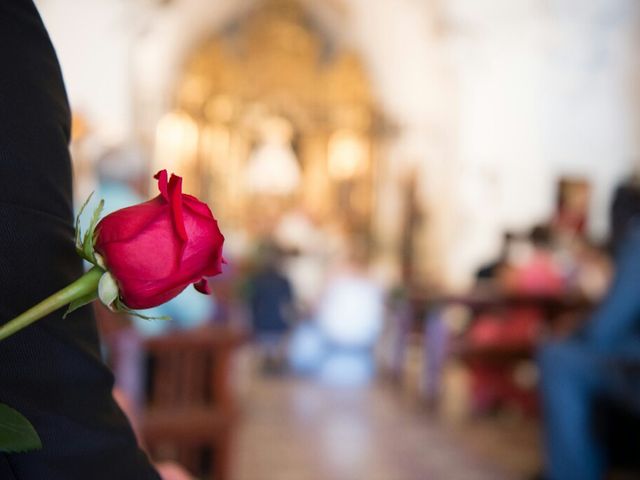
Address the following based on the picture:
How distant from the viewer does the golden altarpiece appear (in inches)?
634

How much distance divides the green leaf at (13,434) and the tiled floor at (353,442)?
4054 mm

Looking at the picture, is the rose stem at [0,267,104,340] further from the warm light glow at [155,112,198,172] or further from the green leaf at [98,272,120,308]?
the warm light glow at [155,112,198,172]

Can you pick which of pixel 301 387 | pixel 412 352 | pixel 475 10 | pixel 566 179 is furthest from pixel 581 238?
pixel 301 387

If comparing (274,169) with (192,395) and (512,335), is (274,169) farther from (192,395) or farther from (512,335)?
(192,395)

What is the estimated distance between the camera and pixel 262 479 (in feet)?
14.3

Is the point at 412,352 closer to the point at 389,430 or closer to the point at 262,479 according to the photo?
the point at 389,430

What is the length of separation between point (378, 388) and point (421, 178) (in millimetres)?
6219

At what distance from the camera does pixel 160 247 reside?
0.47 metres

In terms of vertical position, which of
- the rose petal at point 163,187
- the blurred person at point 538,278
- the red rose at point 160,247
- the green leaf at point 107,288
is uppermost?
the rose petal at point 163,187

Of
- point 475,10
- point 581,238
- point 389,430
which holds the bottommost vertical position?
point 389,430

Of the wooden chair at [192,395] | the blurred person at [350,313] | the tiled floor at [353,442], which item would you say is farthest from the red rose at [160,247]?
the blurred person at [350,313]

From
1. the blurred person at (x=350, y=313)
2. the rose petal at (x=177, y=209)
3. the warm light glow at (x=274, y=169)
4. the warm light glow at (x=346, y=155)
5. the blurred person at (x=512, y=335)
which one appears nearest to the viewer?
the rose petal at (x=177, y=209)

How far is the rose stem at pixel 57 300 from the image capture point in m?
0.47

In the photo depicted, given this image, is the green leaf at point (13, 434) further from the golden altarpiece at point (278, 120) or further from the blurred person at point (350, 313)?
the golden altarpiece at point (278, 120)
